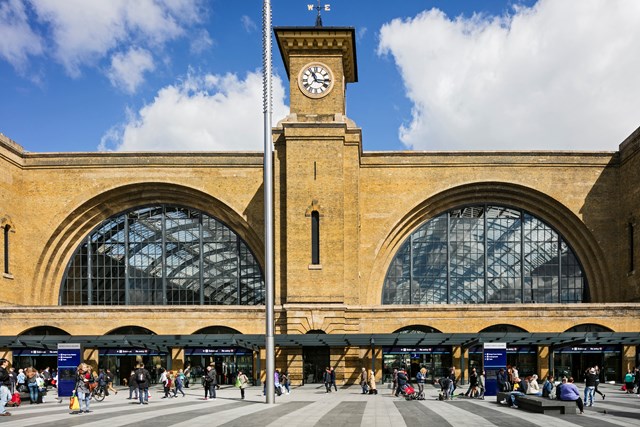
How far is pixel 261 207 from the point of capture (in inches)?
1853

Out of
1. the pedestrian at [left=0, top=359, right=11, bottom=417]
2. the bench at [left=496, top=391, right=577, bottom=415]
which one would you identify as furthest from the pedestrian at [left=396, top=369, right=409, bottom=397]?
the pedestrian at [left=0, top=359, right=11, bottom=417]

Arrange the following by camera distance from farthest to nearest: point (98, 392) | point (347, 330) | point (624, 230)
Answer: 1. point (624, 230)
2. point (347, 330)
3. point (98, 392)

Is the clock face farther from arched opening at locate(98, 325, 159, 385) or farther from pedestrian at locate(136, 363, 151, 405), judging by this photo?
pedestrian at locate(136, 363, 151, 405)

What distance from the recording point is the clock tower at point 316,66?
45.6 m

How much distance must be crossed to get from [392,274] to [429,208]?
15.5 feet

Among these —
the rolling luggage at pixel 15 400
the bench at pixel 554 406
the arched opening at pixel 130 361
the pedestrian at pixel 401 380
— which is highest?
the bench at pixel 554 406

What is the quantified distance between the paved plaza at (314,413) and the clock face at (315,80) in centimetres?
2009

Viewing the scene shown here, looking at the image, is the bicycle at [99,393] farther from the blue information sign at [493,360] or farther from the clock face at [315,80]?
the clock face at [315,80]

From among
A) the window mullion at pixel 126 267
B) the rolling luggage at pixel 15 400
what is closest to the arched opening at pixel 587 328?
the window mullion at pixel 126 267

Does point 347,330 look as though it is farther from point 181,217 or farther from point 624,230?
point 624,230

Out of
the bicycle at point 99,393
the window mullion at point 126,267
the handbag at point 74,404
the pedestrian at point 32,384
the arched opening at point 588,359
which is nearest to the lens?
the handbag at point 74,404

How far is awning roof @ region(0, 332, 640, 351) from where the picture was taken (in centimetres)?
3878

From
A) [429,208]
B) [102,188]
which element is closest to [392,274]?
[429,208]

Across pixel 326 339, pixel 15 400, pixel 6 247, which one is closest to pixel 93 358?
pixel 6 247
